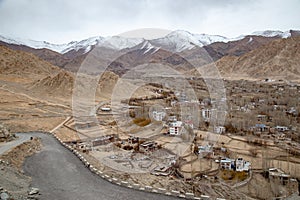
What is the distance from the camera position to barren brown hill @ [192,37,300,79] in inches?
2238

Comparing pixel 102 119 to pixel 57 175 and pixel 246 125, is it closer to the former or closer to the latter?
pixel 246 125

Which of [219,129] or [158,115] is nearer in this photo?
Answer: [219,129]

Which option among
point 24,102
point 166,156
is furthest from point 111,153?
point 24,102

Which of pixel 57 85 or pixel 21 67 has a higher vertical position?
pixel 21 67

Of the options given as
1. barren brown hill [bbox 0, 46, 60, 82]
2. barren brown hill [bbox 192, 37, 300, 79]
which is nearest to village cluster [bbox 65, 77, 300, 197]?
barren brown hill [bbox 0, 46, 60, 82]

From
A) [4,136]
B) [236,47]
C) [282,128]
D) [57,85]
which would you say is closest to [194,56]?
[236,47]

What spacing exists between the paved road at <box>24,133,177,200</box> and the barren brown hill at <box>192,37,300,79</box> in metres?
54.0

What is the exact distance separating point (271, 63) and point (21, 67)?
48781 millimetres

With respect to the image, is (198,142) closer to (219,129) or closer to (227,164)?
(219,129)

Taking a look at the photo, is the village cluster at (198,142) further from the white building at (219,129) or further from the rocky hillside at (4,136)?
the rocky hillside at (4,136)

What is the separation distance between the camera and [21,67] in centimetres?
5084

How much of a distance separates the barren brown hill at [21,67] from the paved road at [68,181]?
39.3 meters

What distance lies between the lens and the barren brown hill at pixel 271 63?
186 ft

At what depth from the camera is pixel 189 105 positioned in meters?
31.2
